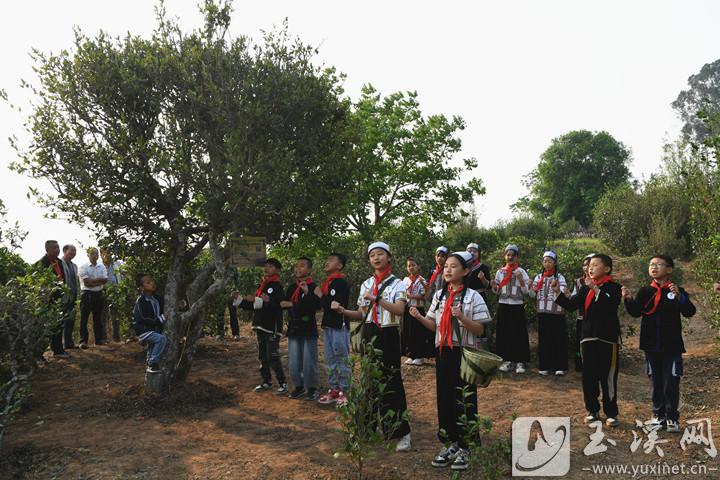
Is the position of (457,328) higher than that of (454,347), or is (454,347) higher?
(457,328)

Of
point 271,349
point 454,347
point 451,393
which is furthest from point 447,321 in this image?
point 271,349

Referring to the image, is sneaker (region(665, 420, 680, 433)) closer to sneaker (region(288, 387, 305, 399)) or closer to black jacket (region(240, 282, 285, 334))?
sneaker (region(288, 387, 305, 399))

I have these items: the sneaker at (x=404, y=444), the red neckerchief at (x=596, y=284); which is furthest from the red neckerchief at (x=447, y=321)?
the red neckerchief at (x=596, y=284)

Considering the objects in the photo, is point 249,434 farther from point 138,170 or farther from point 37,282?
point 138,170

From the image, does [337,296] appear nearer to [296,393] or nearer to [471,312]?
[296,393]

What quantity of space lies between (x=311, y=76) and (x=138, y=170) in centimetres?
278

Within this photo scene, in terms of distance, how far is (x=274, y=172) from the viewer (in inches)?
313

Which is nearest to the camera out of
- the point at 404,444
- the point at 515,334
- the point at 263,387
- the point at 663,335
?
the point at 404,444

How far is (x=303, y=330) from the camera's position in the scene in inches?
326

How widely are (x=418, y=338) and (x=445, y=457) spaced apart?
13.7ft

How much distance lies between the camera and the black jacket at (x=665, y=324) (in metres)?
6.53

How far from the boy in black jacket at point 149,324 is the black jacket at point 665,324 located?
5.94 metres

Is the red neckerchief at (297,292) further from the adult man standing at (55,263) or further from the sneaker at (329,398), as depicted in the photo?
the adult man standing at (55,263)

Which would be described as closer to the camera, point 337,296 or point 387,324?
point 387,324
